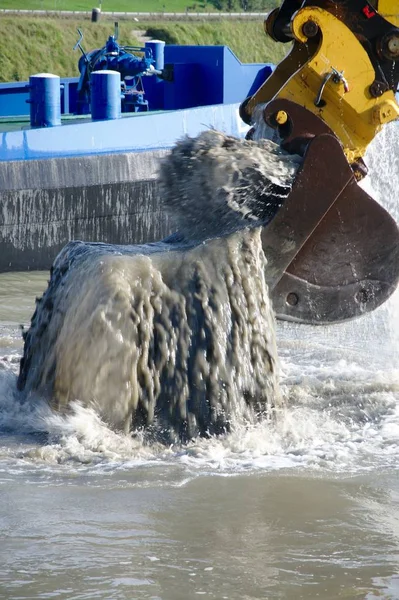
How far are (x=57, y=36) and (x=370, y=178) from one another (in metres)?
28.1

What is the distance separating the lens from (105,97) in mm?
13445

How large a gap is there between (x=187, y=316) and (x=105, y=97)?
25.8ft

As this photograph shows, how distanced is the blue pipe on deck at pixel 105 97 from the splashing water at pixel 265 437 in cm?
637

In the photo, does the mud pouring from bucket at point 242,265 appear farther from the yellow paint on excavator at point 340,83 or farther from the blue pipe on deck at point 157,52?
the blue pipe on deck at point 157,52

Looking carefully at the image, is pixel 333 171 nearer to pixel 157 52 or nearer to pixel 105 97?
pixel 105 97

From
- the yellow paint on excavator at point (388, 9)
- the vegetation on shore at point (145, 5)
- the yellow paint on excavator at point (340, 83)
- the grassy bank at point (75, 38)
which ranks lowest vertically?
the grassy bank at point (75, 38)

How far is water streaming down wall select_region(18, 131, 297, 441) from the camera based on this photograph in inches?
234

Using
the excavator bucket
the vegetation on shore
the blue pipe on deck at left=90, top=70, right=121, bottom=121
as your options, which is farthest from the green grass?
the excavator bucket

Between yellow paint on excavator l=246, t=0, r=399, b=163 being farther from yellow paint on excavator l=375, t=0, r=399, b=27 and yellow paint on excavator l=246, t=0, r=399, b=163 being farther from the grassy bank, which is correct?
the grassy bank

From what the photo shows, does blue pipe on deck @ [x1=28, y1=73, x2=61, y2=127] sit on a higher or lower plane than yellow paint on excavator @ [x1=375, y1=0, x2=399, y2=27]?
lower

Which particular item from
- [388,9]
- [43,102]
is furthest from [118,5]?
[388,9]

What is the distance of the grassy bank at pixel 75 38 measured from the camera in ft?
111

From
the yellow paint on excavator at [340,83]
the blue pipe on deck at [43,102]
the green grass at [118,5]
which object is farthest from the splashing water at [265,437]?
the green grass at [118,5]

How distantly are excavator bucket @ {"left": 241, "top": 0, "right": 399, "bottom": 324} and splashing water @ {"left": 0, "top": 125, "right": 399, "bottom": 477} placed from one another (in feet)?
2.12
